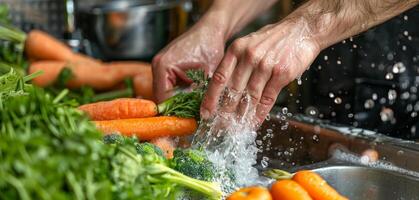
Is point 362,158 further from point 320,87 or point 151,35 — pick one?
point 151,35

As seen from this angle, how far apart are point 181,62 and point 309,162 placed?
0.49 m

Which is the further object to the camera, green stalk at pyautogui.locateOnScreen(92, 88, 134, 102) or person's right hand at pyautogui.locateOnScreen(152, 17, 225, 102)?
green stalk at pyautogui.locateOnScreen(92, 88, 134, 102)

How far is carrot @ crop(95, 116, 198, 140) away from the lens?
1809 mm

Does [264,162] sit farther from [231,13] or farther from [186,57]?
[231,13]

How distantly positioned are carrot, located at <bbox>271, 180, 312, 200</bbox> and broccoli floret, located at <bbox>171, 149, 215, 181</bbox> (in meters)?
0.14

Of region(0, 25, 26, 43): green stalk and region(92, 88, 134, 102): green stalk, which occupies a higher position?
region(0, 25, 26, 43): green stalk

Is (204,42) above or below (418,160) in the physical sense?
above

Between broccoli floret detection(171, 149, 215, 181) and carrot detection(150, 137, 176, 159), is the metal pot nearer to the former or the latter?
carrot detection(150, 137, 176, 159)

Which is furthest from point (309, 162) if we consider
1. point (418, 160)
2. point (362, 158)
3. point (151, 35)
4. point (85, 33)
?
point (85, 33)

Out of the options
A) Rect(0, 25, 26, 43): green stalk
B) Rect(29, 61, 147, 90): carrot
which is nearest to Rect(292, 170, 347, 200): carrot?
Rect(29, 61, 147, 90): carrot

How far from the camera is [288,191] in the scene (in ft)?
4.78

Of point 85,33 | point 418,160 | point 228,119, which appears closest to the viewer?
point 228,119

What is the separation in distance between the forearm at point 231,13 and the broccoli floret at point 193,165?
2.31 feet

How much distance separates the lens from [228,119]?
5.57 feet
